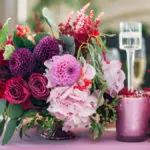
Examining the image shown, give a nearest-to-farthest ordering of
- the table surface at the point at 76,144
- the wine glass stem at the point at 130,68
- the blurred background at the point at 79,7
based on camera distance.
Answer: the table surface at the point at 76,144 < the wine glass stem at the point at 130,68 < the blurred background at the point at 79,7

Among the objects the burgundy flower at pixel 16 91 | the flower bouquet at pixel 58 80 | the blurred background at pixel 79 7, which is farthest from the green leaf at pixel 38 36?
→ the blurred background at pixel 79 7

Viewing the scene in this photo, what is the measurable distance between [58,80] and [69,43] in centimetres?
10

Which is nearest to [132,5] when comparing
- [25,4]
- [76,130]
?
[25,4]

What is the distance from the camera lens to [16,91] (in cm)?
101

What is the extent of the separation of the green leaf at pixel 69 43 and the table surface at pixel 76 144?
0.66ft

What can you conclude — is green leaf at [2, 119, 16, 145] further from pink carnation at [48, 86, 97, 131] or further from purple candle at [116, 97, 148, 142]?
purple candle at [116, 97, 148, 142]

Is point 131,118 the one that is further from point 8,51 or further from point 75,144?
point 8,51

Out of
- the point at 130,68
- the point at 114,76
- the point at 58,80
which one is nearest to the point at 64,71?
the point at 58,80

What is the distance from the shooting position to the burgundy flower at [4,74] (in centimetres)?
104

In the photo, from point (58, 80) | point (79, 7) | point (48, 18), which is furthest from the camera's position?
point (79, 7)

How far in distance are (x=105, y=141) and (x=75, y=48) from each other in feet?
0.72

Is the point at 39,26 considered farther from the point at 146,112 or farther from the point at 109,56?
the point at 146,112

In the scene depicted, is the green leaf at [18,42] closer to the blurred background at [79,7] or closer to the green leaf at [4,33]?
the green leaf at [4,33]

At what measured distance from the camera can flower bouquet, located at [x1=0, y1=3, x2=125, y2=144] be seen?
100 centimetres
